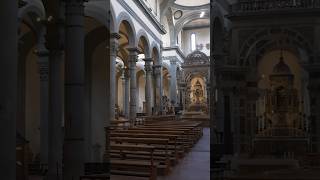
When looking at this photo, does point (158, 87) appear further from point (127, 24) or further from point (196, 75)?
point (127, 24)

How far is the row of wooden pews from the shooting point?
1350 millimetres

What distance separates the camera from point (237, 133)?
1151 mm

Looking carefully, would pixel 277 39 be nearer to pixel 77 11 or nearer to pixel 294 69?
pixel 294 69

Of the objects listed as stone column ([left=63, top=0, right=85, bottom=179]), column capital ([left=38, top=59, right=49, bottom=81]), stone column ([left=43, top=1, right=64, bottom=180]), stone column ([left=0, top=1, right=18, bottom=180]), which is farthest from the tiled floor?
column capital ([left=38, top=59, right=49, bottom=81])

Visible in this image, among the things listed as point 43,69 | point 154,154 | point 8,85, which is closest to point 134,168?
point 154,154

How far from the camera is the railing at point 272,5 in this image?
109cm

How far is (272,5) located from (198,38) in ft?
1.44

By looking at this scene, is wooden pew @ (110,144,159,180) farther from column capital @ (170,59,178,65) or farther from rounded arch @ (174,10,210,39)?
rounded arch @ (174,10,210,39)

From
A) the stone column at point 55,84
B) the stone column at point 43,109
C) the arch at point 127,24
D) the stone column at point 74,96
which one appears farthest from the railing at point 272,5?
the stone column at point 43,109

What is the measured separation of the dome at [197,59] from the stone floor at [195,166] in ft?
1.03

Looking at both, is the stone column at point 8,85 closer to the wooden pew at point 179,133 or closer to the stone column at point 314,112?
the wooden pew at point 179,133

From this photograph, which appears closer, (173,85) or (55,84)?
(173,85)

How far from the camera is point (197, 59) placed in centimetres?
156

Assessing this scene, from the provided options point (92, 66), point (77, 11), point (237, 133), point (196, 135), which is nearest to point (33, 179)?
point (77, 11)
